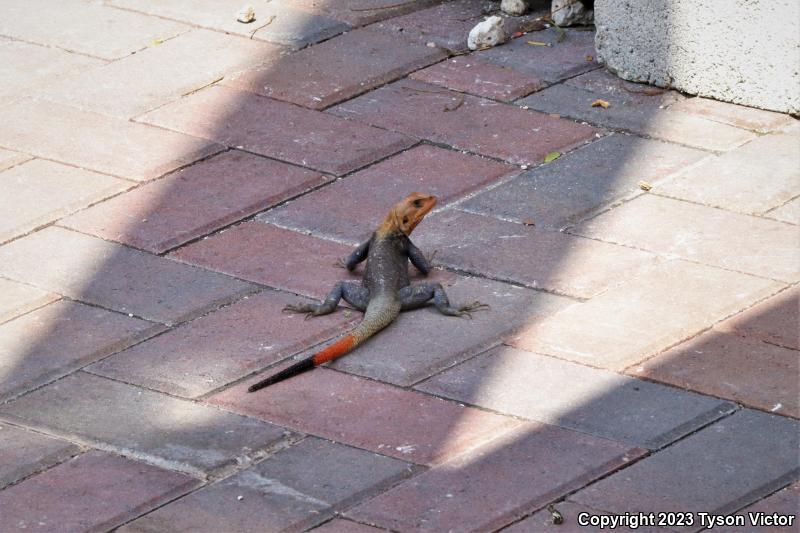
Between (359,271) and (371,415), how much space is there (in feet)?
3.76

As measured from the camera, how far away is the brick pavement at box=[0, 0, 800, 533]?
456cm

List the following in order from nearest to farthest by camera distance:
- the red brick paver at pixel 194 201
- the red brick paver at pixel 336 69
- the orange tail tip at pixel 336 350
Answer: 1. the orange tail tip at pixel 336 350
2. the red brick paver at pixel 194 201
3. the red brick paver at pixel 336 69

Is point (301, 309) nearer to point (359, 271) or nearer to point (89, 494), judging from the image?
point (359, 271)

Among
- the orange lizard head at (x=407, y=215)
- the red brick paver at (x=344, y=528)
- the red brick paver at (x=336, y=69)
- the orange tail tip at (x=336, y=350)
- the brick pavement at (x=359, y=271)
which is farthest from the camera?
the red brick paver at (x=336, y=69)

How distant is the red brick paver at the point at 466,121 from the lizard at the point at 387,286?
1242 millimetres

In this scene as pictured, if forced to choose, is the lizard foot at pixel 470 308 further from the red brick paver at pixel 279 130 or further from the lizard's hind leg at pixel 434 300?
the red brick paver at pixel 279 130

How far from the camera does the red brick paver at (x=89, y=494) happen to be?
14.3 feet

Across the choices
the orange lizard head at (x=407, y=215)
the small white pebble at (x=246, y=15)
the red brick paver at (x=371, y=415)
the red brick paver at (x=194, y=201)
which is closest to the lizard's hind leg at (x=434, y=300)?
the orange lizard head at (x=407, y=215)

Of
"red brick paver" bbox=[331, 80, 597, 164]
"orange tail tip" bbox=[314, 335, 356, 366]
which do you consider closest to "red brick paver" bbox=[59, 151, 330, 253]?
"red brick paver" bbox=[331, 80, 597, 164]

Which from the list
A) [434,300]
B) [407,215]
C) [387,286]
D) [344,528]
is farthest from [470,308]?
[344,528]

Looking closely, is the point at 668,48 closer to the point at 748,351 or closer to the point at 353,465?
the point at 748,351

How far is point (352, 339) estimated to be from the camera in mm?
5305

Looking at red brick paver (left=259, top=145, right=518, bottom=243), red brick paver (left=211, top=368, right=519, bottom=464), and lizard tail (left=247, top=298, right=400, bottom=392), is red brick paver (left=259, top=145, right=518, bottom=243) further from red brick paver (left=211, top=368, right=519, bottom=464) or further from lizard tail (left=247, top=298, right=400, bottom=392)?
red brick paver (left=211, top=368, right=519, bottom=464)

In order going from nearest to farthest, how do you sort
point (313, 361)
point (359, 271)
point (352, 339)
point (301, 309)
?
point (313, 361)
point (352, 339)
point (301, 309)
point (359, 271)
